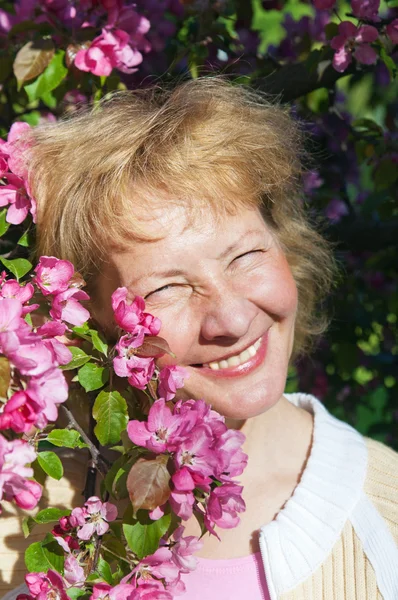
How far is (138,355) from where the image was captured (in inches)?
52.6

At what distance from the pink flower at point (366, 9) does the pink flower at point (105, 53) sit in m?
0.48

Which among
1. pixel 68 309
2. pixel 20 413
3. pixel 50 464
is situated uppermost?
pixel 20 413

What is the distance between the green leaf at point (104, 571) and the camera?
4.25 feet

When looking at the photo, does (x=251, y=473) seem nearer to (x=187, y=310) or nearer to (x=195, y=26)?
(x=187, y=310)

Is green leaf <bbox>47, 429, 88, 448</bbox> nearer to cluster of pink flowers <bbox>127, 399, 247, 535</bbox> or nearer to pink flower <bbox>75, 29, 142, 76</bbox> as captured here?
cluster of pink flowers <bbox>127, 399, 247, 535</bbox>

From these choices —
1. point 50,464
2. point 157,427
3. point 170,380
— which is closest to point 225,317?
point 170,380

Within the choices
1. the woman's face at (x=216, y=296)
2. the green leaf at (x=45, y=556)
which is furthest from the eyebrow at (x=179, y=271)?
the green leaf at (x=45, y=556)

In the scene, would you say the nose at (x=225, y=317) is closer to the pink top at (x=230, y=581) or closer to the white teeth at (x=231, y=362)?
the white teeth at (x=231, y=362)

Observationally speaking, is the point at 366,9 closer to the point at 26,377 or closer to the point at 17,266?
the point at 17,266

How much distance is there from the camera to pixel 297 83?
201 centimetres

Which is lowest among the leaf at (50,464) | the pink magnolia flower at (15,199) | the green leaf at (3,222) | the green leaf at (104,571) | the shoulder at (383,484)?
the shoulder at (383,484)

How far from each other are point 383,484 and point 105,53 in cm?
103

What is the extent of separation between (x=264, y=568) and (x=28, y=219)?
31.1 inches

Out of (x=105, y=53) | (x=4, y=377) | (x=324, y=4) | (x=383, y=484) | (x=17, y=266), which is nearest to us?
(x=4, y=377)
